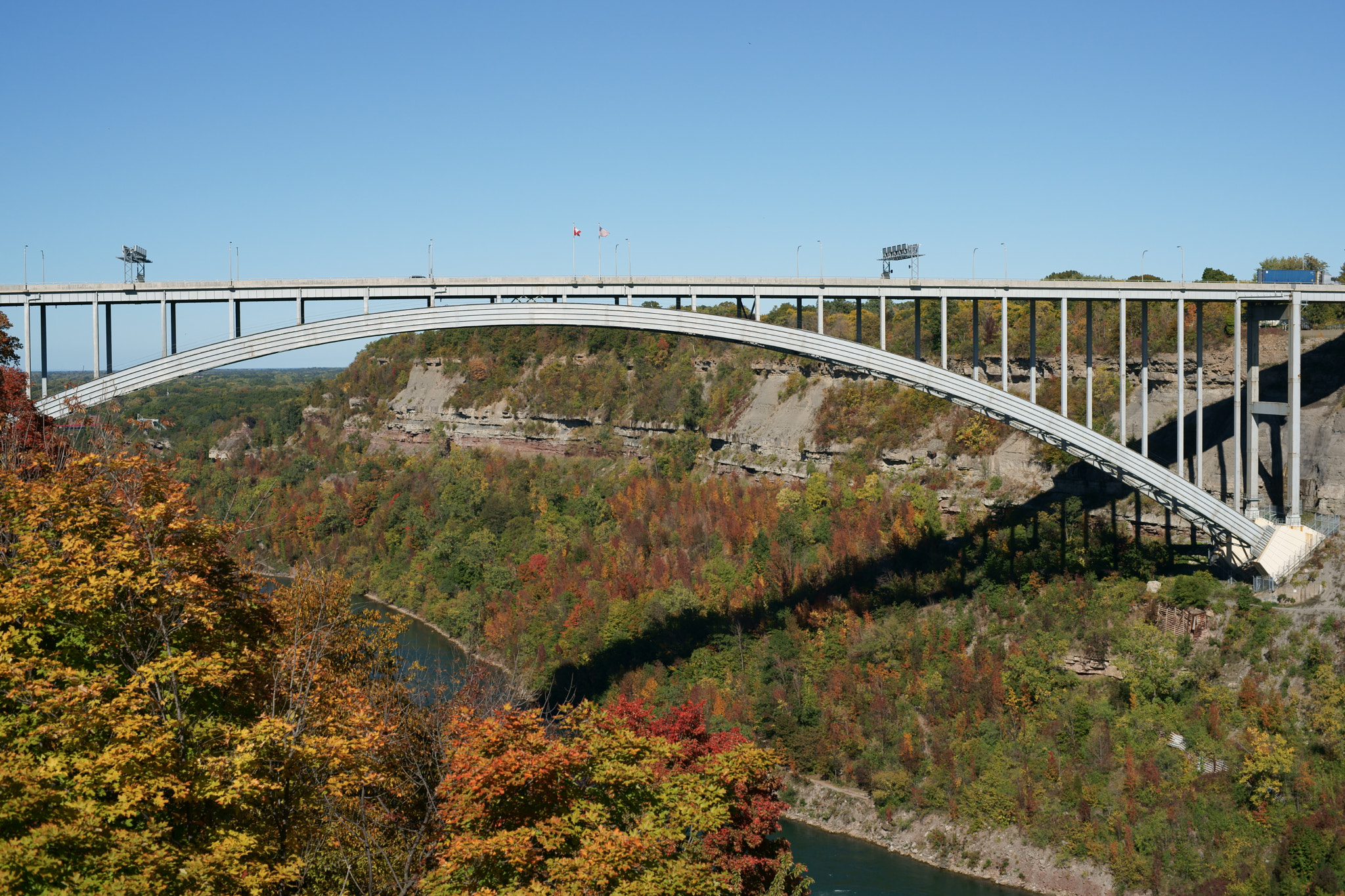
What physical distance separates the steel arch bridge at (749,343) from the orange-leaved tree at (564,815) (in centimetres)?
994

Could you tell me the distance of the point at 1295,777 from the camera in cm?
2433

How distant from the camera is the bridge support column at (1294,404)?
2742 cm

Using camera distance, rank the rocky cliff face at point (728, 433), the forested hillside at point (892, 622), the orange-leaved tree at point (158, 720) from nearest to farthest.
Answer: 1. the orange-leaved tree at point (158, 720)
2. the forested hillside at point (892, 622)
3. the rocky cliff face at point (728, 433)

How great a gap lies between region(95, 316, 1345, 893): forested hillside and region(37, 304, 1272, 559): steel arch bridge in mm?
3068

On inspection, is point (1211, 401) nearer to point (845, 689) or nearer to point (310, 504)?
point (845, 689)

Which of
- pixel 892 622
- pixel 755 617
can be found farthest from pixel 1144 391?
pixel 755 617

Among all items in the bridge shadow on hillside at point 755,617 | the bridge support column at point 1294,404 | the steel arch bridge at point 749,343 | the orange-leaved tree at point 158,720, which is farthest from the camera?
the bridge shadow on hillside at point 755,617

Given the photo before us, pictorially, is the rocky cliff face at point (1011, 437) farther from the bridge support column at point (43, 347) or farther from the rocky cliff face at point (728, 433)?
the bridge support column at point (43, 347)

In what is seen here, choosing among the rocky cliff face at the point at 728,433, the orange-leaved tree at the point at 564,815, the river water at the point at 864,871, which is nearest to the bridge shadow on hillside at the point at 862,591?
the rocky cliff face at the point at 728,433

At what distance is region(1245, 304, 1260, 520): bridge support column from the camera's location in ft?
91.4

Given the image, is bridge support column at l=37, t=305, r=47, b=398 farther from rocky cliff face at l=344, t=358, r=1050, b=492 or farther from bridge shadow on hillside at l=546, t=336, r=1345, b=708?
rocky cliff face at l=344, t=358, r=1050, b=492

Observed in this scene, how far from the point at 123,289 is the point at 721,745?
1568cm

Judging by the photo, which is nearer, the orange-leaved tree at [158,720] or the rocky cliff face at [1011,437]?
the orange-leaved tree at [158,720]

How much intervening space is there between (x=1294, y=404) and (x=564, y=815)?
22.0 metres
